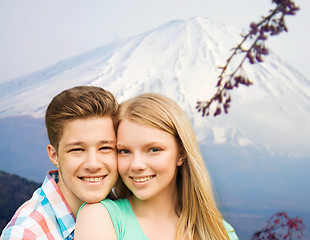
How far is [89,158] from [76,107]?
0.78ft

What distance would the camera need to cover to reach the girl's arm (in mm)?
1564

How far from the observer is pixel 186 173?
1911 millimetres

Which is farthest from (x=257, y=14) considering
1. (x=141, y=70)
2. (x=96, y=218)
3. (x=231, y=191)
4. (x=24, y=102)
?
(x=96, y=218)

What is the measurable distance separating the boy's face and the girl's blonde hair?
0.33ft

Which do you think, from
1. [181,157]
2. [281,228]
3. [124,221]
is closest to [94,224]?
[124,221]

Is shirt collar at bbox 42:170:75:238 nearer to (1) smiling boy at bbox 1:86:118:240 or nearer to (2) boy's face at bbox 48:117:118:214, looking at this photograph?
(1) smiling boy at bbox 1:86:118:240

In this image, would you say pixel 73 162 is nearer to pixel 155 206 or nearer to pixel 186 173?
pixel 155 206

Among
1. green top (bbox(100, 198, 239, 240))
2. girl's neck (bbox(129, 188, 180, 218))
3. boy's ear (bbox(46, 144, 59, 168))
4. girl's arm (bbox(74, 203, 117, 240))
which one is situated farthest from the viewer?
boy's ear (bbox(46, 144, 59, 168))

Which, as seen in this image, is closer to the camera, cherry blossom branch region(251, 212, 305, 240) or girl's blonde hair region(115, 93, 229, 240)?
girl's blonde hair region(115, 93, 229, 240)

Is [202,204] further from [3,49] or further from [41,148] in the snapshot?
[3,49]

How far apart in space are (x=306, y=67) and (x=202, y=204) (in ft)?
7.36

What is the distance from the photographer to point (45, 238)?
1.78 m

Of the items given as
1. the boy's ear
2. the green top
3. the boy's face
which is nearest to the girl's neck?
the green top

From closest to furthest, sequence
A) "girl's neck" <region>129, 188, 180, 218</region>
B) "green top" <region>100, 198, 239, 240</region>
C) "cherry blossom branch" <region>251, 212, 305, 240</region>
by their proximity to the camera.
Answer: "green top" <region>100, 198, 239, 240</region>
"girl's neck" <region>129, 188, 180, 218</region>
"cherry blossom branch" <region>251, 212, 305, 240</region>
